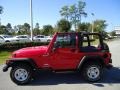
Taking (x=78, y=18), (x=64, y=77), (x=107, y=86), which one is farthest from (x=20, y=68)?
(x=78, y=18)

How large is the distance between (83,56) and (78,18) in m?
75.5

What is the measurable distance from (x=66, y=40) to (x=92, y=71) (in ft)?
4.96

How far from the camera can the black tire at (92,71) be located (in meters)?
9.47

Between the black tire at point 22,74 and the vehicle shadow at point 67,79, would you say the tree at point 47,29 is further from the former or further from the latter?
the black tire at point 22,74

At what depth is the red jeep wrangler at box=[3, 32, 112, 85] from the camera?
9.32m

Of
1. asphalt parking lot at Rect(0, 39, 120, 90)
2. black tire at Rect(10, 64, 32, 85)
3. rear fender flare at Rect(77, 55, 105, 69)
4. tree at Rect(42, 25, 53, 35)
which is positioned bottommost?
asphalt parking lot at Rect(0, 39, 120, 90)

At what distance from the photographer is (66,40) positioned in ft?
30.9

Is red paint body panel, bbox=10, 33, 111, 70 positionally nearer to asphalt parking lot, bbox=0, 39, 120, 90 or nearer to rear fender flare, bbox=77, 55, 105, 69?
rear fender flare, bbox=77, 55, 105, 69

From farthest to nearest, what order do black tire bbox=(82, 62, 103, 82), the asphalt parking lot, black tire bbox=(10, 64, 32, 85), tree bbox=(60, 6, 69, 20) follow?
tree bbox=(60, 6, 69, 20) → black tire bbox=(82, 62, 103, 82) → black tire bbox=(10, 64, 32, 85) → the asphalt parking lot

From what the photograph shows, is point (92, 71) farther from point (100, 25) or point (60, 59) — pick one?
point (100, 25)

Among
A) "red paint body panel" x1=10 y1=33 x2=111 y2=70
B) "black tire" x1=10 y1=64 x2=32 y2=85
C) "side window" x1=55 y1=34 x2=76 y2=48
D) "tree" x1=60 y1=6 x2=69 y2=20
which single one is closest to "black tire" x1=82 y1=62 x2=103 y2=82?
"red paint body panel" x1=10 y1=33 x2=111 y2=70

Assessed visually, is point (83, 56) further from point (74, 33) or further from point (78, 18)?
point (78, 18)

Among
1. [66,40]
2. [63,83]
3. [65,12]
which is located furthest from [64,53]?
[65,12]

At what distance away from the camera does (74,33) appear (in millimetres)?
9500
